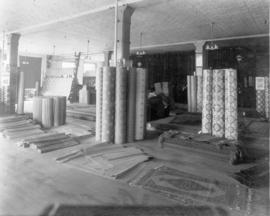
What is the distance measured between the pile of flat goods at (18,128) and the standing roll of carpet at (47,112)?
0.30 meters

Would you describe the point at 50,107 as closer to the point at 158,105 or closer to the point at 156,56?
the point at 158,105

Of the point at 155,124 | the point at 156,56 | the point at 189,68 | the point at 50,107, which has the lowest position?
the point at 155,124

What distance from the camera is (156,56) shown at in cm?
1484

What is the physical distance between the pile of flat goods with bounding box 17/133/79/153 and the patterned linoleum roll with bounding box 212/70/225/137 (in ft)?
9.34

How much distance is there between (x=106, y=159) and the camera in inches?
150

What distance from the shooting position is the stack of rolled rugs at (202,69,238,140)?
4.68 metres

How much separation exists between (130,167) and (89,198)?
1039mm

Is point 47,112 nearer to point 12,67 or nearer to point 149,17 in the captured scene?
point 149,17

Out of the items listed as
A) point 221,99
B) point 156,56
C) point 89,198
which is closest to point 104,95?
point 221,99

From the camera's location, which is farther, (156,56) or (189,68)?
(156,56)

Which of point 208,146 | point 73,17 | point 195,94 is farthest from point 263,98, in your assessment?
point 73,17

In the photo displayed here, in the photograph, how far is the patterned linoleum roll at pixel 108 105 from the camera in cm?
494

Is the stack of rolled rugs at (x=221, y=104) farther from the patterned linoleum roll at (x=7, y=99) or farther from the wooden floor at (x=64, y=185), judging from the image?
the patterned linoleum roll at (x=7, y=99)

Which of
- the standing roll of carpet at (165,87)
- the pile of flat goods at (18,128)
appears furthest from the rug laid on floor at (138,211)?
the standing roll of carpet at (165,87)
